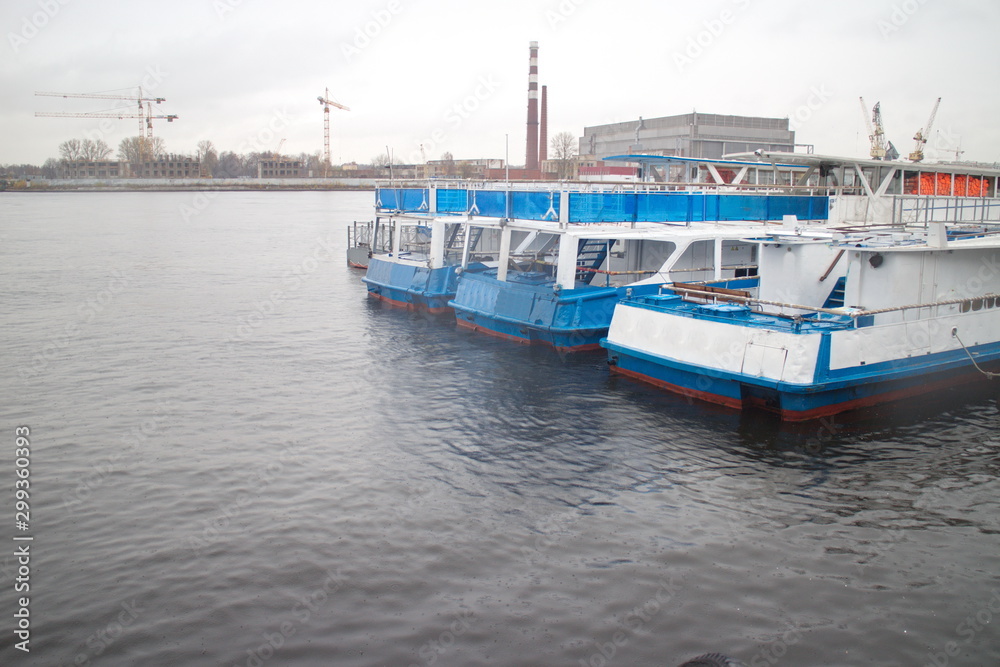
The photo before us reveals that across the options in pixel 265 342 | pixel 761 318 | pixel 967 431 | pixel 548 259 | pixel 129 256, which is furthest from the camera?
pixel 129 256

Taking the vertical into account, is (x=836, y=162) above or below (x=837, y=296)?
above

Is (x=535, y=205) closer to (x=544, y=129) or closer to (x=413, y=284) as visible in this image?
(x=413, y=284)

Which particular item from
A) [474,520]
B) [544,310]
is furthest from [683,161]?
[474,520]

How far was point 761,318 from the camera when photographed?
15.8 meters

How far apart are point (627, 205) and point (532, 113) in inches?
2697

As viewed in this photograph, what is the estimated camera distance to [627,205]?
22.3 m

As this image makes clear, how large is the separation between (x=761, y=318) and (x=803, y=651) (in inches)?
349

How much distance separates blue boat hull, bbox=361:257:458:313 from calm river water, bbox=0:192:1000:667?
22.2ft

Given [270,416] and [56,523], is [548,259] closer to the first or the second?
[270,416]

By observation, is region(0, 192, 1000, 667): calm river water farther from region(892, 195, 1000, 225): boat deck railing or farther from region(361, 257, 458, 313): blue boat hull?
region(892, 195, 1000, 225): boat deck railing

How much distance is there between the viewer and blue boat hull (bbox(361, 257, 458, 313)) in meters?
27.1

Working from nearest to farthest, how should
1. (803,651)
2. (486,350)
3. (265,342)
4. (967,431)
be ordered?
(803,651) < (967,431) < (486,350) < (265,342)

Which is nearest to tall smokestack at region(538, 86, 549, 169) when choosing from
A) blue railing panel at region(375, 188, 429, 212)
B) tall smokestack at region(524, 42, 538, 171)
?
tall smokestack at region(524, 42, 538, 171)

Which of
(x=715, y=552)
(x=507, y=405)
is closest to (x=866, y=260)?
(x=507, y=405)
